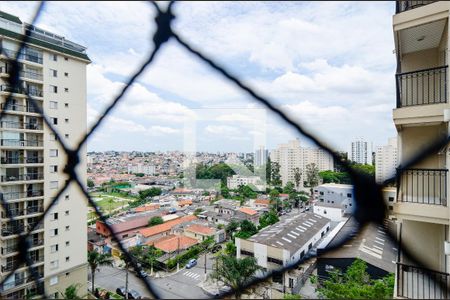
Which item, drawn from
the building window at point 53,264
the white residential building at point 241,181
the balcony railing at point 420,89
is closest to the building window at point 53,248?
the building window at point 53,264

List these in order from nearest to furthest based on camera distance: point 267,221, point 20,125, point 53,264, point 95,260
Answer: point 20,125, point 53,264, point 95,260, point 267,221

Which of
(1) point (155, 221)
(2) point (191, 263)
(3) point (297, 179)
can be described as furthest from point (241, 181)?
(2) point (191, 263)

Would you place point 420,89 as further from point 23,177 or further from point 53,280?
point 53,280

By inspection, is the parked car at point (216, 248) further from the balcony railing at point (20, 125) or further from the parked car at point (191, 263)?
the balcony railing at point (20, 125)

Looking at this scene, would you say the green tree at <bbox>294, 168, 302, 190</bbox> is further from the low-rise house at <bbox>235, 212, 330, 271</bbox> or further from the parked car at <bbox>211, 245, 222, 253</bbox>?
the parked car at <bbox>211, 245, 222, 253</bbox>

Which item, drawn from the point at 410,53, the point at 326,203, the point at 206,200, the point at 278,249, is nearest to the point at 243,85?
the point at 410,53

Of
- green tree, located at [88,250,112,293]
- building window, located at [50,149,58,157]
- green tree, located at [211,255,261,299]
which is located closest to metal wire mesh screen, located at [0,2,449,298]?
building window, located at [50,149,58,157]

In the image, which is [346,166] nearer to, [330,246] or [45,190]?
[330,246]
